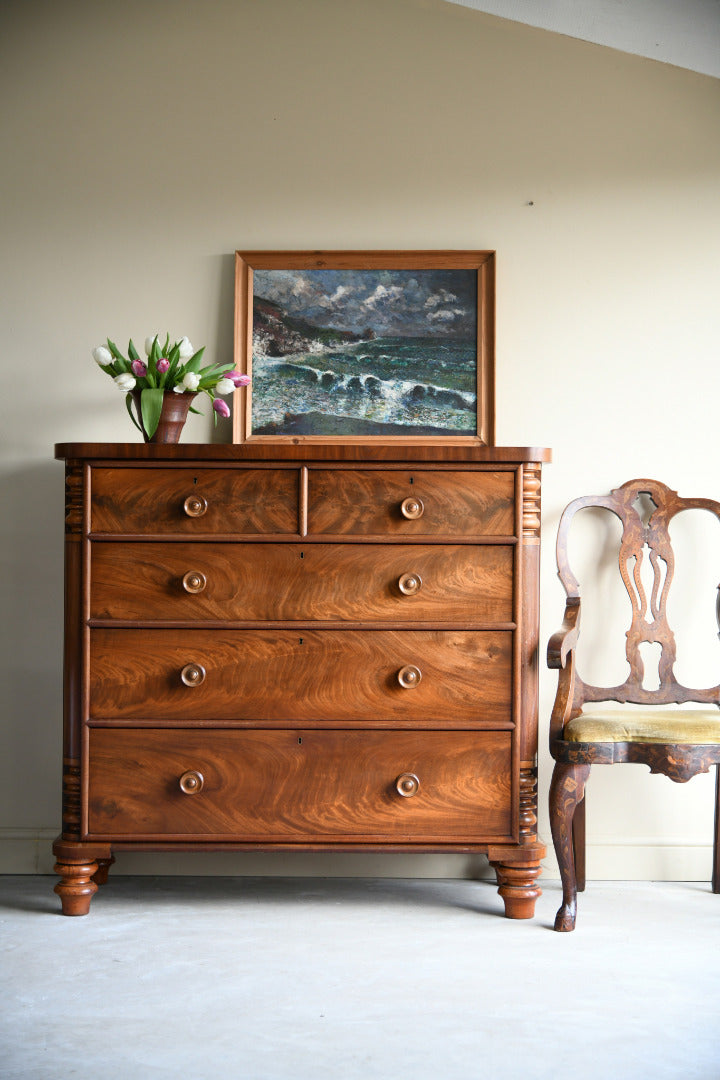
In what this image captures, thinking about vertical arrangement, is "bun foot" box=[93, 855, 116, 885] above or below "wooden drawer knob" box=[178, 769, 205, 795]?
below

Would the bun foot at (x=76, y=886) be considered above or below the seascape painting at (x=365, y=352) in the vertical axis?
below

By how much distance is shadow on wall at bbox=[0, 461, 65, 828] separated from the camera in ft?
11.1

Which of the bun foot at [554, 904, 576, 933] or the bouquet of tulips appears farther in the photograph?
Result: the bouquet of tulips

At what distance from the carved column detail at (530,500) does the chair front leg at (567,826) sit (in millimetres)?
659

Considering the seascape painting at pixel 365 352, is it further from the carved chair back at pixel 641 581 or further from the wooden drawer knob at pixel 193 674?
the wooden drawer knob at pixel 193 674

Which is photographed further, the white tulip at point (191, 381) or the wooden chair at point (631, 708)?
the white tulip at point (191, 381)

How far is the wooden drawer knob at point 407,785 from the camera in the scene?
279 centimetres

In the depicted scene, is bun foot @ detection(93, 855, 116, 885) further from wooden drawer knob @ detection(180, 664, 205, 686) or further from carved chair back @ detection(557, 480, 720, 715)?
carved chair back @ detection(557, 480, 720, 715)

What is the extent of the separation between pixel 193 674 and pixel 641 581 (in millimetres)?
1475

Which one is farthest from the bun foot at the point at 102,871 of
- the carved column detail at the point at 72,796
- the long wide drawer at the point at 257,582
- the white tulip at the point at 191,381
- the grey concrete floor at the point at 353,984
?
the white tulip at the point at 191,381

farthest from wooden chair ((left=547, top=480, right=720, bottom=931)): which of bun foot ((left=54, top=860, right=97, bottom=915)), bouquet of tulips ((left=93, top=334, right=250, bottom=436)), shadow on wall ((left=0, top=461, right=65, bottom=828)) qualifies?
shadow on wall ((left=0, top=461, right=65, bottom=828))

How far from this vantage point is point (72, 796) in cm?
283

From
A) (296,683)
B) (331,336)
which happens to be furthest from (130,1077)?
(331,336)

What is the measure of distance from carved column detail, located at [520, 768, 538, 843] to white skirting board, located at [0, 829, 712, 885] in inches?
21.2
